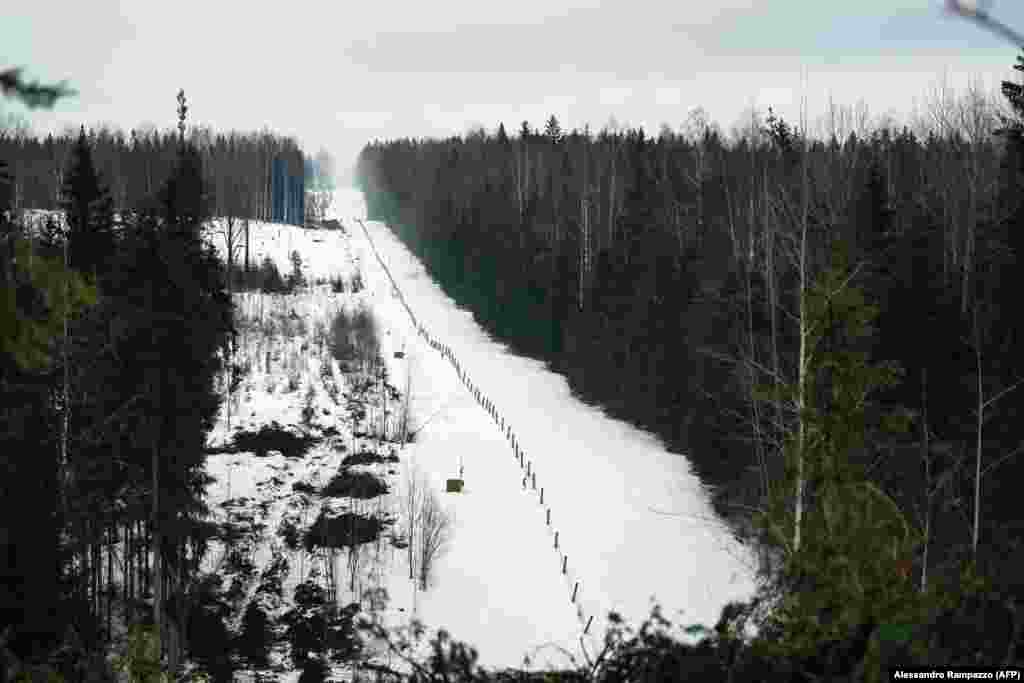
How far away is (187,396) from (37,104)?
1773 centimetres

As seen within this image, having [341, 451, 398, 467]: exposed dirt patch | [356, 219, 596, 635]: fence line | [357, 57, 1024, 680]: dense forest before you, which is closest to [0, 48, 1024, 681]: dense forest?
[357, 57, 1024, 680]: dense forest

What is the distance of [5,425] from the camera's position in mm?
15078

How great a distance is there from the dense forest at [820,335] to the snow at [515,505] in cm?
212

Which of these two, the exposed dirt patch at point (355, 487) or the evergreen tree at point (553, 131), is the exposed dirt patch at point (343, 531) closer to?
the exposed dirt patch at point (355, 487)

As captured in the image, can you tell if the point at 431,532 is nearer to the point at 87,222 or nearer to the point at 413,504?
the point at 413,504

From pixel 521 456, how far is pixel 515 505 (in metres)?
4.09

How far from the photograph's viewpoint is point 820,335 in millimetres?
8578

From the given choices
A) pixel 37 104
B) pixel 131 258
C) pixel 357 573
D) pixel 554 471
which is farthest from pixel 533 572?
pixel 37 104

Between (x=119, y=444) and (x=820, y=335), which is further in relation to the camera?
(x=119, y=444)

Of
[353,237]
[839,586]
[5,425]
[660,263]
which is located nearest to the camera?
[839,586]

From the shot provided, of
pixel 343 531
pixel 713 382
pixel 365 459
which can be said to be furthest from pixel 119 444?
pixel 713 382

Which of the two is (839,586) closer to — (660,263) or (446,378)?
(660,263)

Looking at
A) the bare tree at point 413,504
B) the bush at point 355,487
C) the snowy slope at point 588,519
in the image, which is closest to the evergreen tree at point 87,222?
the bush at point 355,487

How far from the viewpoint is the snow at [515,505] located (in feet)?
71.9
